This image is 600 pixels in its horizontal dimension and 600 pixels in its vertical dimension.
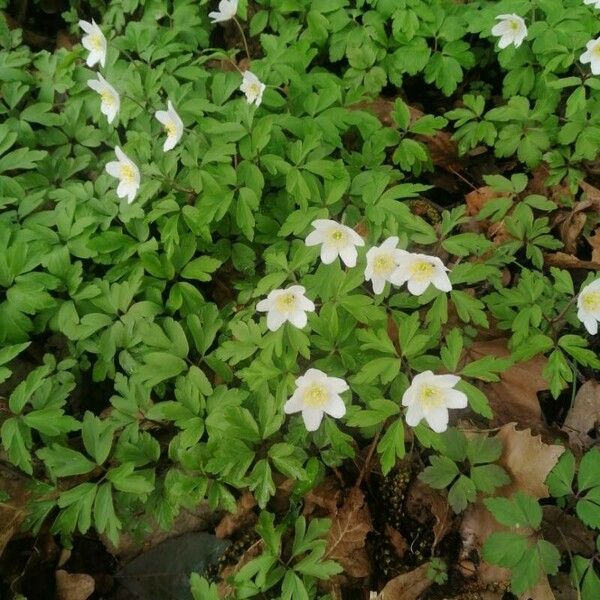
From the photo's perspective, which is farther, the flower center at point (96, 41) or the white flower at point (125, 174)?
the flower center at point (96, 41)

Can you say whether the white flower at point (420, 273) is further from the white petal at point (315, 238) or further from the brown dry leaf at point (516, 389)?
the brown dry leaf at point (516, 389)

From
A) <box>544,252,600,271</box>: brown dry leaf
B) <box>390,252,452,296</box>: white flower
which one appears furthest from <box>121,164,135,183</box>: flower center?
<box>544,252,600,271</box>: brown dry leaf

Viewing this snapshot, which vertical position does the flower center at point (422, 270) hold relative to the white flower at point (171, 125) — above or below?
below

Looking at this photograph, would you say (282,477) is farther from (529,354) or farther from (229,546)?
(529,354)

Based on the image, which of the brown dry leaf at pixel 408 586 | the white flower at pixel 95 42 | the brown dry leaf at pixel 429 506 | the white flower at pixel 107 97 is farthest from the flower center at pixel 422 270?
the white flower at pixel 95 42

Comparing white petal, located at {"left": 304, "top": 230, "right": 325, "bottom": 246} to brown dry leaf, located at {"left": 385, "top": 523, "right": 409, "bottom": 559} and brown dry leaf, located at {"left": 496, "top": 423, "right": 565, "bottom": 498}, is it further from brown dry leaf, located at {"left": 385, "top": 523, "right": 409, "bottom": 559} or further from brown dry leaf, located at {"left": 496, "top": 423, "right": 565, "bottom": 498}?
brown dry leaf, located at {"left": 385, "top": 523, "right": 409, "bottom": 559}

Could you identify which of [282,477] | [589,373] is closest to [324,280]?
[282,477]

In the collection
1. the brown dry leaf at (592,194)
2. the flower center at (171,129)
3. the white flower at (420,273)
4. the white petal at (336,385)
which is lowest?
the brown dry leaf at (592,194)
